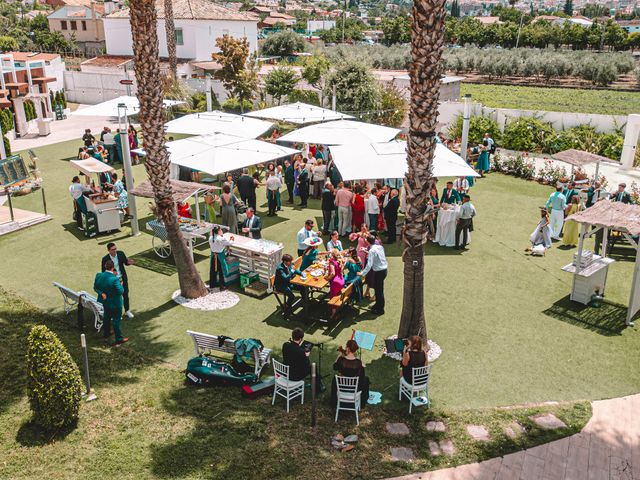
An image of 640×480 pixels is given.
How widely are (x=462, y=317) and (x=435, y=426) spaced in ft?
12.2

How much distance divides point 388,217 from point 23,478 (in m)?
11.0

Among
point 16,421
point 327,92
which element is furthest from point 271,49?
point 16,421

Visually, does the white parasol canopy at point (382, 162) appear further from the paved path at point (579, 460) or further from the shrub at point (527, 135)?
the shrub at point (527, 135)

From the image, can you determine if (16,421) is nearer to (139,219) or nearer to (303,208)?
(139,219)

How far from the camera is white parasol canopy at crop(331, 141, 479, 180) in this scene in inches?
609

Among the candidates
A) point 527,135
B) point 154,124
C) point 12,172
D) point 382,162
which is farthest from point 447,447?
point 527,135

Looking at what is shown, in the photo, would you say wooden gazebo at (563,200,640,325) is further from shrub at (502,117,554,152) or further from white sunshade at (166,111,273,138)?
shrub at (502,117,554,152)

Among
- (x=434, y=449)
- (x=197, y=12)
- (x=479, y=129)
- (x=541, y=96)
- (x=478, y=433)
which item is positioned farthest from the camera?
(x=541, y=96)

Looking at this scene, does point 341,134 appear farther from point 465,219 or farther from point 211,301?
point 211,301

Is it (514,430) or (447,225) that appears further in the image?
(447,225)

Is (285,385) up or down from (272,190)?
down

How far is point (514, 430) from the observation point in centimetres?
841

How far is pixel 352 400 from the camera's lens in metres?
8.48

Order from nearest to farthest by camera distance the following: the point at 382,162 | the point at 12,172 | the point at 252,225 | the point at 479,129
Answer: the point at 252,225
the point at 382,162
the point at 12,172
the point at 479,129
